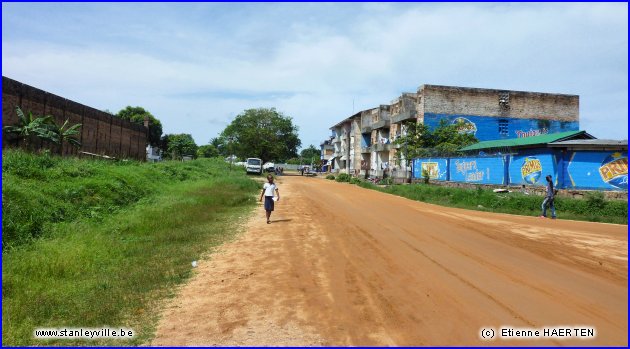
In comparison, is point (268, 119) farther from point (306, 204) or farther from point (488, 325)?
point (488, 325)

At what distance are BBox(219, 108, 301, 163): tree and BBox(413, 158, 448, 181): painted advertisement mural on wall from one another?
106 ft

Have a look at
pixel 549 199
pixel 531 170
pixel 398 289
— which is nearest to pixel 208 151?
pixel 531 170

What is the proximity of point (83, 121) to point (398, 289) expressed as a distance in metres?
29.5

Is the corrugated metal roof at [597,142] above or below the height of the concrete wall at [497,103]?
below

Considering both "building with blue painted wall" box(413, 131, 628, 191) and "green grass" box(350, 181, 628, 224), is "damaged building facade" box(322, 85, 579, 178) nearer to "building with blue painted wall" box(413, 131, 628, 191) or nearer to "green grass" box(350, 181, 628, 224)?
"building with blue painted wall" box(413, 131, 628, 191)

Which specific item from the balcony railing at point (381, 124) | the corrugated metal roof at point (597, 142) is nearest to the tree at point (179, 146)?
the balcony railing at point (381, 124)

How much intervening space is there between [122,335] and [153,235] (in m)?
6.77

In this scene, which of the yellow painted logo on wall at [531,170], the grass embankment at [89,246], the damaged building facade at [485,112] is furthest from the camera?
the damaged building facade at [485,112]

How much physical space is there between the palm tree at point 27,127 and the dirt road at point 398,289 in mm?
16348

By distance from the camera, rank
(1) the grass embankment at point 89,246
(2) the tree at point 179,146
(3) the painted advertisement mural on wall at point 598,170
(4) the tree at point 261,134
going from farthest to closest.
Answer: (2) the tree at point 179,146 → (4) the tree at point 261,134 → (3) the painted advertisement mural on wall at point 598,170 → (1) the grass embankment at point 89,246

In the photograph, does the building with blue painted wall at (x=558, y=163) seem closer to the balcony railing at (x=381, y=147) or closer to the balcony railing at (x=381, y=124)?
the balcony railing at (x=381, y=147)

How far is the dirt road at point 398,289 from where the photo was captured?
16.5ft

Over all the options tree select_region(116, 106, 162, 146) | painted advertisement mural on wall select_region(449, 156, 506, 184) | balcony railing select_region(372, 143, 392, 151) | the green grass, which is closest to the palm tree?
the green grass

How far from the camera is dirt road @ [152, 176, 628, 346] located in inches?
198
